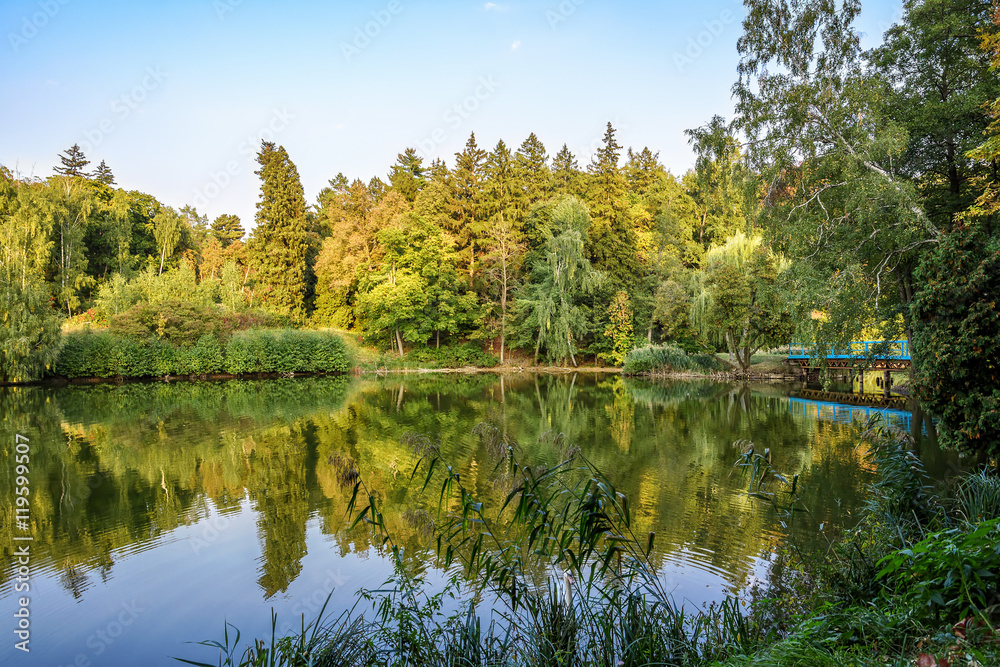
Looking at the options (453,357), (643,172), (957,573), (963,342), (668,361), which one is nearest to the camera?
(957,573)

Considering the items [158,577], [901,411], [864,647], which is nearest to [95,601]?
[158,577]

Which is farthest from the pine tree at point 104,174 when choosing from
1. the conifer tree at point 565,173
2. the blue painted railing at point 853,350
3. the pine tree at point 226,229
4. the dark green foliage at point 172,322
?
the blue painted railing at point 853,350

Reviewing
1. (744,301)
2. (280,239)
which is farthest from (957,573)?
(280,239)

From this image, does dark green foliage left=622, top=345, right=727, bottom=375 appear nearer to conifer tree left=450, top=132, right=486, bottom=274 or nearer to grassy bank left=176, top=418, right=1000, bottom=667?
conifer tree left=450, top=132, right=486, bottom=274

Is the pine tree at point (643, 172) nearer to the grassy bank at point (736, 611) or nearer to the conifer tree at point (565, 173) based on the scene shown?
the conifer tree at point (565, 173)

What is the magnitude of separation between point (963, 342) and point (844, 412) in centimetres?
1088

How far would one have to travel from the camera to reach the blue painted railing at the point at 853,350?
13.4 meters

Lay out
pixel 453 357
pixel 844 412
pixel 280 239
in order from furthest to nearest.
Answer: pixel 280 239
pixel 453 357
pixel 844 412

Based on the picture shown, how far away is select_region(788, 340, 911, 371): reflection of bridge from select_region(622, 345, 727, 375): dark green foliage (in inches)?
148

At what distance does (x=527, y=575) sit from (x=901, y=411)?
1592 cm

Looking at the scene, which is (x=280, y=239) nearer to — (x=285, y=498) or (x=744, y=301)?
(x=744, y=301)

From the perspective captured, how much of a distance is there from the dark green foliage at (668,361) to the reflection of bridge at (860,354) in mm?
3767

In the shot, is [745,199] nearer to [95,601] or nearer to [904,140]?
[904,140]

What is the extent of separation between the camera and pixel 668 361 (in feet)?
93.1
